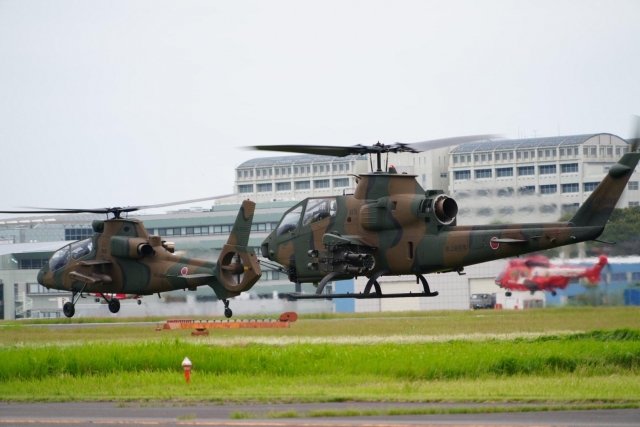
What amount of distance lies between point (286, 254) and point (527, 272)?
46.9ft

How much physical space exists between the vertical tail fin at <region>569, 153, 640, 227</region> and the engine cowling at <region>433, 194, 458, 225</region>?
3.29m

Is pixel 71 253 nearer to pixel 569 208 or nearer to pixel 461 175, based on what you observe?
pixel 569 208

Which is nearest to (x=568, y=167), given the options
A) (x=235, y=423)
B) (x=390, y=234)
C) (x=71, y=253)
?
(x=71, y=253)

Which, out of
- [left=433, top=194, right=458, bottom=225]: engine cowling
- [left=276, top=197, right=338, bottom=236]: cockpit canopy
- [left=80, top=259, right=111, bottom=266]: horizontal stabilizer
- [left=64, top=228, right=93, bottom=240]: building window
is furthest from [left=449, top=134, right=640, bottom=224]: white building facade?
[left=64, top=228, right=93, bottom=240]: building window

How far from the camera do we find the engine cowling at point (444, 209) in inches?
1094

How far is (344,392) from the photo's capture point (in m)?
17.8

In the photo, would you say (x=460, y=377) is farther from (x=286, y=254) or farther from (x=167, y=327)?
(x=167, y=327)

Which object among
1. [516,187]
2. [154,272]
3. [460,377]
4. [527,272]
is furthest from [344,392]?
[527,272]

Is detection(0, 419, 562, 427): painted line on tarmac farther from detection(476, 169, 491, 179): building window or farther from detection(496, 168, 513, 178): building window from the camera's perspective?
detection(476, 169, 491, 179): building window

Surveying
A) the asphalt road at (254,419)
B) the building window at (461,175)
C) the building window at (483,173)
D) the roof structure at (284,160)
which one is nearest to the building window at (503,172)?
the building window at (483,173)

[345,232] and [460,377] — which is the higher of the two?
[345,232]

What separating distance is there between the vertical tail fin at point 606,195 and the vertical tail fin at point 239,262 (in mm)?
14028

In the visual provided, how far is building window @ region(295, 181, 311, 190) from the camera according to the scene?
384 ft

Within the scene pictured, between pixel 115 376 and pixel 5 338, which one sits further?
pixel 5 338
